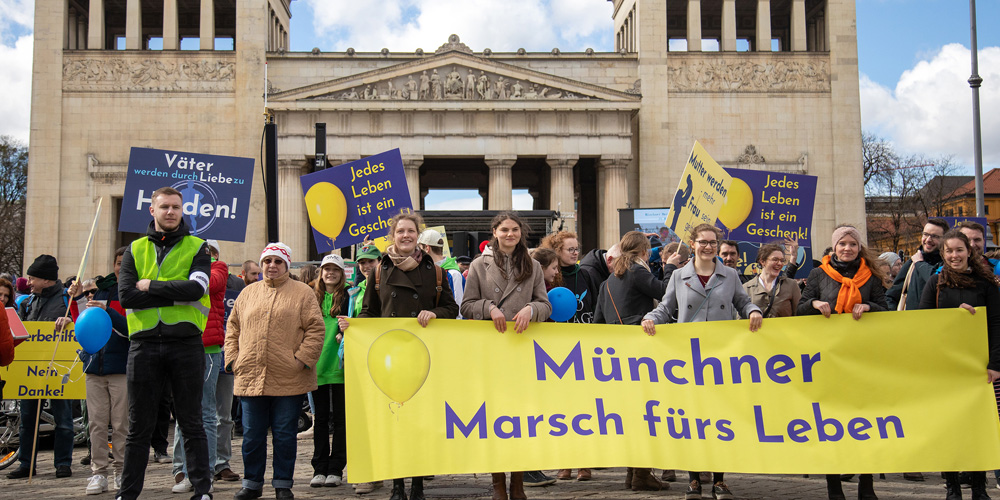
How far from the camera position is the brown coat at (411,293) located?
692cm

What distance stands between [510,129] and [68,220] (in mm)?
20410

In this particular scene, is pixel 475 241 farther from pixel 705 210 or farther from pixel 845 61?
pixel 845 61

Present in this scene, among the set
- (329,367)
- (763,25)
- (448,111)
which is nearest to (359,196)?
(329,367)

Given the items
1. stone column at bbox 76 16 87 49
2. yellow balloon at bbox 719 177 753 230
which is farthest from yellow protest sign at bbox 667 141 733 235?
stone column at bbox 76 16 87 49

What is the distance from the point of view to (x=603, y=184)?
39.6 metres

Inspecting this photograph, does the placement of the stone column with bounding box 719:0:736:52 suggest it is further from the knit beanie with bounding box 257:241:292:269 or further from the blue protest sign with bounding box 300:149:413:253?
the knit beanie with bounding box 257:241:292:269

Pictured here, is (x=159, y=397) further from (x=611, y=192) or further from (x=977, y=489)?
(x=611, y=192)

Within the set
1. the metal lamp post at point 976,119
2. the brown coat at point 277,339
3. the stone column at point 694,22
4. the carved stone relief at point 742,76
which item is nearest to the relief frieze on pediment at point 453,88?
the carved stone relief at point 742,76

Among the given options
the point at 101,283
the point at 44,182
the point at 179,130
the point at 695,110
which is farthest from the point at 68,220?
the point at 101,283

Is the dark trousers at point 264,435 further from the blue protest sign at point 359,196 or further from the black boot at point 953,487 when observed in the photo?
the black boot at point 953,487

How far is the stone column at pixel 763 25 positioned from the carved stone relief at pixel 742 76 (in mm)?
1211

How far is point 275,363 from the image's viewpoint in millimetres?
7031

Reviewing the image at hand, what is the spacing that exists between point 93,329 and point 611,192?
1298 inches

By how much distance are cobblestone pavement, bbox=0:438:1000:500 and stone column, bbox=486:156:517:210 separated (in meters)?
30.1
